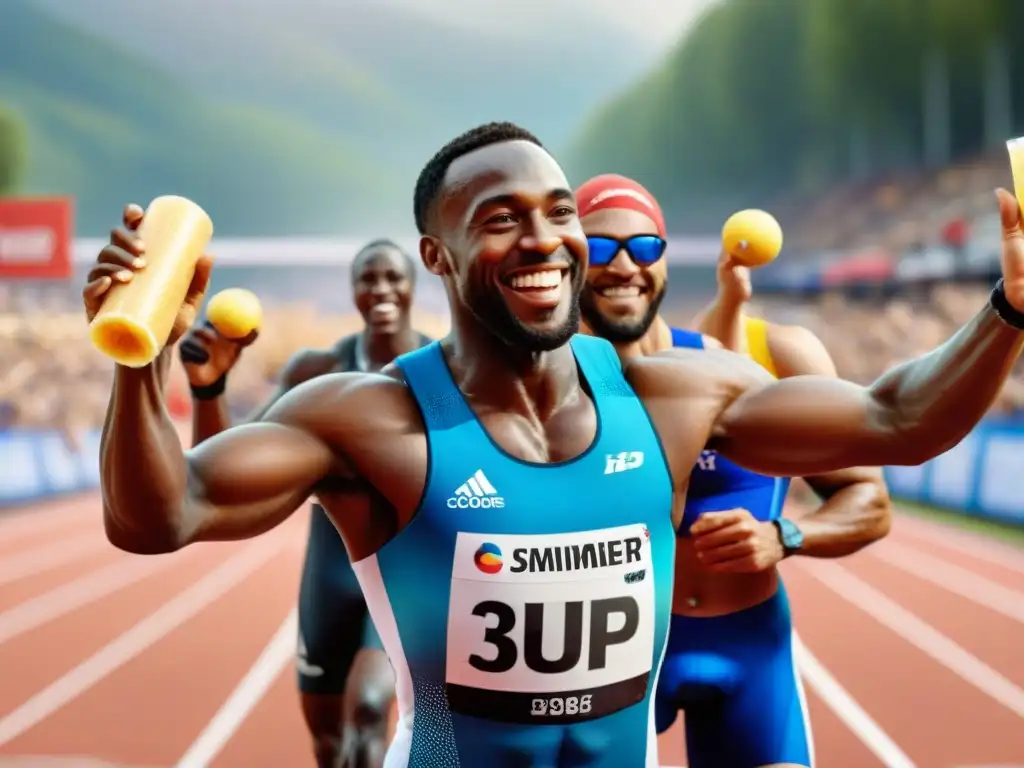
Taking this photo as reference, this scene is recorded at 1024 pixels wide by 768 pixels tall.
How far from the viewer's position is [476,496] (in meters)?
1.87

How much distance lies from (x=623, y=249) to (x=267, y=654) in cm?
519

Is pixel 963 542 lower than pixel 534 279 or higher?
lower

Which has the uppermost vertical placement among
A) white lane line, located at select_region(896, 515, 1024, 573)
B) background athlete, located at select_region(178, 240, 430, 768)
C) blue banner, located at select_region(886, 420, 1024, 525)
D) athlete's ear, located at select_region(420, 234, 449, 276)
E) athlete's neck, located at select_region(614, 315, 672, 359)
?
athlete's ear, located at select_region(420, 234, 449, 276)

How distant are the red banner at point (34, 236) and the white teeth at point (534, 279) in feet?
63.3

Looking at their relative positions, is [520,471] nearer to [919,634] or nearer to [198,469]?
[198,469]

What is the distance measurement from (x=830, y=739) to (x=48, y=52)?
156ft

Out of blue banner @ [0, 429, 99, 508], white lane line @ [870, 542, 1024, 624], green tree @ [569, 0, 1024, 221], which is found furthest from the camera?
green tree @ [569, 0, 1024, 221]

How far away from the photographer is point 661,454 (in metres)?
1.99

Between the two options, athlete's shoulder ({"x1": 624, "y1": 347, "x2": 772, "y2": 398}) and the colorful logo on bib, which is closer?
the colorful logo on bib

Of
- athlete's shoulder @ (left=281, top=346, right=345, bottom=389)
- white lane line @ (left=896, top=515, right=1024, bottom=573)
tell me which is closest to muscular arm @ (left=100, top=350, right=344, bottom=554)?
athlete's shoulder @ (left=281, top=346, right=345, bottom=389)

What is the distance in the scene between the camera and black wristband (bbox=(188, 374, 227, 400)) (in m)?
2.81

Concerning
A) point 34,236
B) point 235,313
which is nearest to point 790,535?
point 235,313

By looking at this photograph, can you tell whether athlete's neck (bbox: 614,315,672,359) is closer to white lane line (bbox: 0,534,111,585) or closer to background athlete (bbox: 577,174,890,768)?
background athlete (bbox: 577,174,890,768)

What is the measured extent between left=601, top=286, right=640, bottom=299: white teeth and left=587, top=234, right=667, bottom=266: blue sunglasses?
0.24 feet
